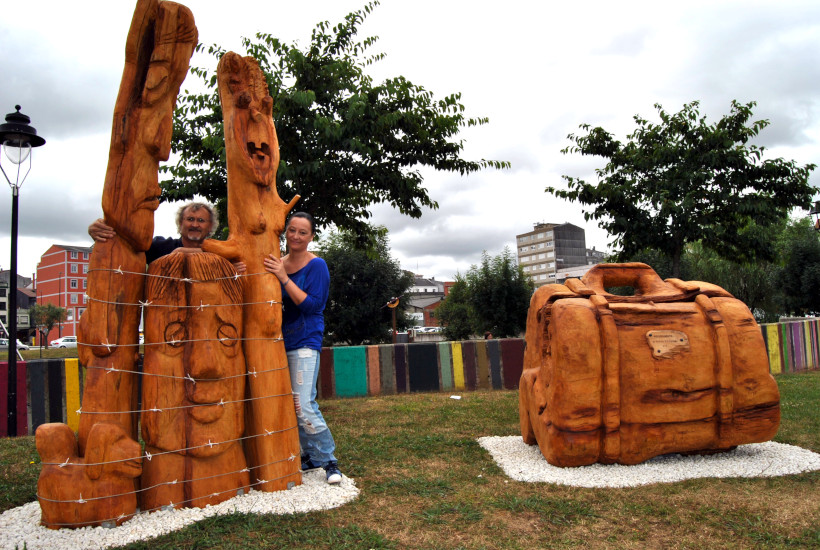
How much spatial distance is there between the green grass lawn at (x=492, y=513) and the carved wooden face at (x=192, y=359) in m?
0.62

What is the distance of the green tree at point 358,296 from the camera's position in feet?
74.4

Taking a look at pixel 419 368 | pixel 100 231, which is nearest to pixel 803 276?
pixel 419 368

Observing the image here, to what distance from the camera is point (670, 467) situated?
15.1 feet

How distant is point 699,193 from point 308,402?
Answer: 10252mm

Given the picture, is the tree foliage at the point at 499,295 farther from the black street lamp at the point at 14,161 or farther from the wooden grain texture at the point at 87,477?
the wooden grain texture at the point at 87,477

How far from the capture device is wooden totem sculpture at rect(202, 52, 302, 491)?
4020mm

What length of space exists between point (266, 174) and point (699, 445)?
436 centimetres

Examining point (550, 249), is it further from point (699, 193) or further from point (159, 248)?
point (159, 248)

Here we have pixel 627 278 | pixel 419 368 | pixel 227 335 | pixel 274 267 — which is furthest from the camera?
pixel 419 368

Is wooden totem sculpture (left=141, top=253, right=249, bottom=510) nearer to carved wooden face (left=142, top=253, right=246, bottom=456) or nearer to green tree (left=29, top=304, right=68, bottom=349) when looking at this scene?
carved wooden face (left=142, top=253, right=246, bottom=456)

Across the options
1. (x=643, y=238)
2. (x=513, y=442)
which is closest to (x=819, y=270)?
(x=643, y=238)

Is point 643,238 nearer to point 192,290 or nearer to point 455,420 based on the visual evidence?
point 455,420

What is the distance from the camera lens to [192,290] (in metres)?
3.87

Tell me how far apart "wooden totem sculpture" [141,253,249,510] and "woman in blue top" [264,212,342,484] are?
0.47 meters
